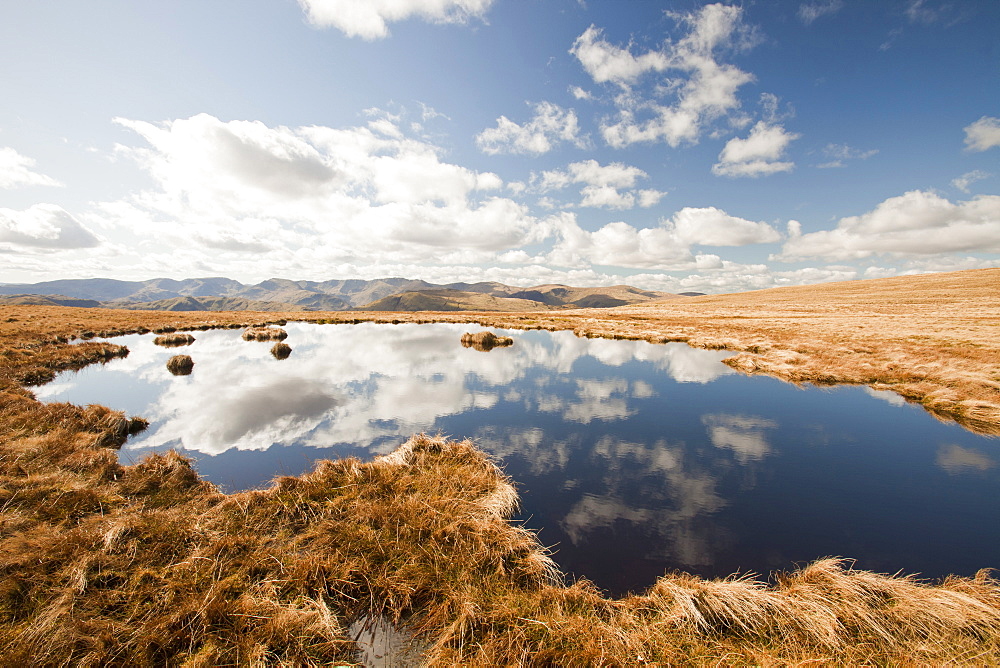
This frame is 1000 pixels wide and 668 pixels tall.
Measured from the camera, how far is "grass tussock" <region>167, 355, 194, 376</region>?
26.8 metres

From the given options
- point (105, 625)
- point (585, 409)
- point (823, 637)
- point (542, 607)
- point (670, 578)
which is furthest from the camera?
point (585, 409)

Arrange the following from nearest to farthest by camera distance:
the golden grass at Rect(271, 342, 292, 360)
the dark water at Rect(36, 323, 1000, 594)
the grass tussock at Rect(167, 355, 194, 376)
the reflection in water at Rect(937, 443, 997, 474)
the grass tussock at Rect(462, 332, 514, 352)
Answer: the dark water at Rect(36, 323, 1000, 594), the reflection in water at Rect(937, 443, 997, 474), the grass tussock at Rect(167, 355, 194, 376), the golden grass at Rect(271, 342, 292, 360), the grass tussock at Rect(462, 332, 514, 352)

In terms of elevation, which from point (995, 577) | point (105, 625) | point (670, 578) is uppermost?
point (105, 625)

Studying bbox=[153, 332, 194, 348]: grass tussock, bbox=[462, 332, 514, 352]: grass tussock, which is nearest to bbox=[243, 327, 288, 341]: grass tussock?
bbox=[153, 332, 194, 348]: grass tussock

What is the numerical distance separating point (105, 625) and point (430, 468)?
753 centimetres

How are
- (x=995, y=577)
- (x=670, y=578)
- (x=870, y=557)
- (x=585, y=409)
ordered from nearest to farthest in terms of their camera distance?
(x=670, y=578) < (x=995, y=577) < (x=870, y=557) < (x=585, y=409)

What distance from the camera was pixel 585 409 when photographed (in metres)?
20.1

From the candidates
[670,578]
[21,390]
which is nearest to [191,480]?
[670,578]

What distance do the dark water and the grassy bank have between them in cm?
147

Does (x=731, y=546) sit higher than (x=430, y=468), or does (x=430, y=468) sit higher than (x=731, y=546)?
(x=430, y=468)

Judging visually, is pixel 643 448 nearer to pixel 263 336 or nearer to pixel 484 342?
pixel 484 342

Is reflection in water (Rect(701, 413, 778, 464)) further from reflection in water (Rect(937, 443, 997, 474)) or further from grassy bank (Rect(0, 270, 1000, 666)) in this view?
grassy bank (Rect(0, 270, 1000, 666))

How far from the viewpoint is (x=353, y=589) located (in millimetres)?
6902

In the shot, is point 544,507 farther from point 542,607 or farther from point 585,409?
point 585,409
